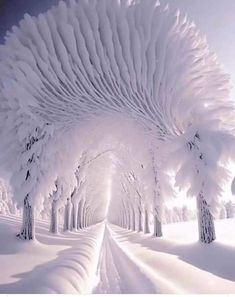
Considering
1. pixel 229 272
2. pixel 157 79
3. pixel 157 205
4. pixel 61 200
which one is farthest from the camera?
pixel 61 200

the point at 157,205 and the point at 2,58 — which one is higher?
the point at 2,58

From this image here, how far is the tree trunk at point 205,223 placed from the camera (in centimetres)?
993

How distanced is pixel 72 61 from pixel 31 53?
1317 millimetres

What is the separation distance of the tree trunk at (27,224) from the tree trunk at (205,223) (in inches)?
216

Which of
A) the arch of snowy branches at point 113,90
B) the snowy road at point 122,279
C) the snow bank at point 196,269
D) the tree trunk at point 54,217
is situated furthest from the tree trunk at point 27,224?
the snowy road at point 122,279

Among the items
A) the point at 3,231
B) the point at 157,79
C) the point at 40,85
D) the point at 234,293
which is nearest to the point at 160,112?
the point at 157,79

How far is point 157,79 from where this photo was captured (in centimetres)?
1060

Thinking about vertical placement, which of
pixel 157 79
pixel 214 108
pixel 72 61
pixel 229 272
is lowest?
pixel 229 272

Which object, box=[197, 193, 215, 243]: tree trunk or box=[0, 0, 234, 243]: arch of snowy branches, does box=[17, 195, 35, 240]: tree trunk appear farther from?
box=[197, 193, 215, 243]: tree trunk

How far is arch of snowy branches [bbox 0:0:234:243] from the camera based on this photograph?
31.0 feet

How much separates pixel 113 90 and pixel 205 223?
5269 mm

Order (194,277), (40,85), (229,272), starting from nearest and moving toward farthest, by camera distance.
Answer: (194,277) < (229,272) < (40,85)

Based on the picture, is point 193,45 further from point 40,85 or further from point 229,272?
point 229,272

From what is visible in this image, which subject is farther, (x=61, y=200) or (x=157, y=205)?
(x=61, y=200)
